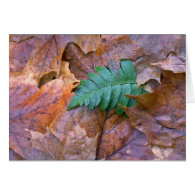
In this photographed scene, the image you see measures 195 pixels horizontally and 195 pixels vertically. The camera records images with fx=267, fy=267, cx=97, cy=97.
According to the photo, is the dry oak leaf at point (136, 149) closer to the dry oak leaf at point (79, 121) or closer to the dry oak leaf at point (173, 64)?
the dry oak leaf at point (79, 121)

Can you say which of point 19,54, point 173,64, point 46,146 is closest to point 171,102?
point 173,64

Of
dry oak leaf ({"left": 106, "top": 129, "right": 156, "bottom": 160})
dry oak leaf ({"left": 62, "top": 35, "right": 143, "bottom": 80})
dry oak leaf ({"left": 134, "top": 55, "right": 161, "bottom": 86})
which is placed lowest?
dry oak leaf ({"left": 106, "top": 129, "right": 156, "bottom": 160})

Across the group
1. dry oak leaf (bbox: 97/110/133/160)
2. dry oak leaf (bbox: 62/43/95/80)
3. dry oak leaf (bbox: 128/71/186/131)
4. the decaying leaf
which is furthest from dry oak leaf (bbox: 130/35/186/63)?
dry oak leaf (bbox: 97/110/133/160)

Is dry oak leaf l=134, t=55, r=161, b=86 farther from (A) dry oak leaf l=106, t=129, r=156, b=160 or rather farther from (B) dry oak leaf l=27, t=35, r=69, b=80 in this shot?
(B) dry oak leaf l=27, t=35, r=69, b=80

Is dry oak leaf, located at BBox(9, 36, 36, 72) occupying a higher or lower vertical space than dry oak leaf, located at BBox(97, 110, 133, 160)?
higher

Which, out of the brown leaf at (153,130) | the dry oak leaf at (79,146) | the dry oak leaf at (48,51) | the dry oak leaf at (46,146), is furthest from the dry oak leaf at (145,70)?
the dry oak leaf at (46,146)

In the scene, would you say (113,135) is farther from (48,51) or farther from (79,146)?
(48,51)
